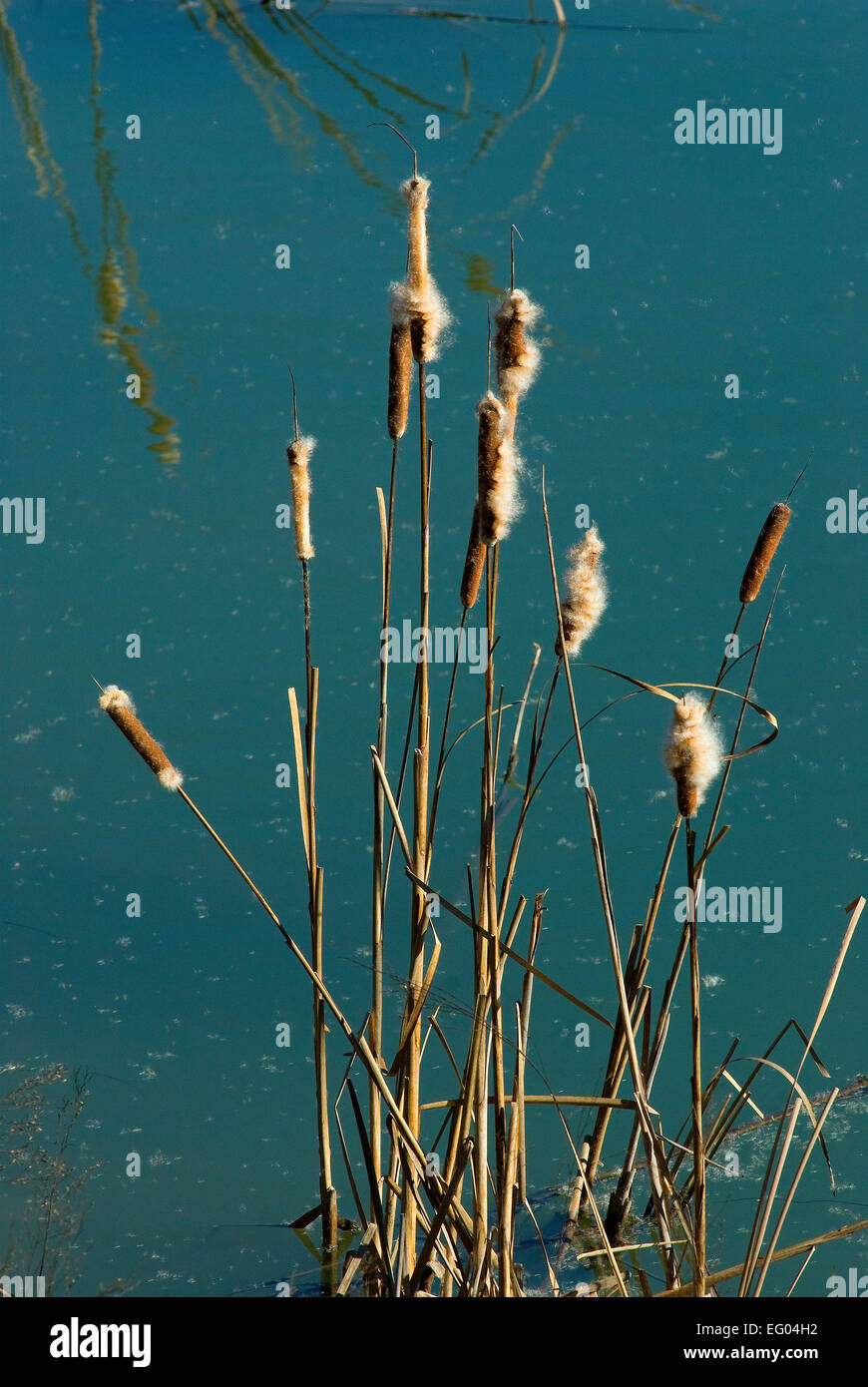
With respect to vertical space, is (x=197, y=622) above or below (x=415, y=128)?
below

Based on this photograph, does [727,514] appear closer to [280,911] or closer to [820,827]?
[820,827]

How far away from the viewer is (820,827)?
1720 millimetres

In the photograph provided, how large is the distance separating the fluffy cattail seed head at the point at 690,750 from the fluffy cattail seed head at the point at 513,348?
0.24 m

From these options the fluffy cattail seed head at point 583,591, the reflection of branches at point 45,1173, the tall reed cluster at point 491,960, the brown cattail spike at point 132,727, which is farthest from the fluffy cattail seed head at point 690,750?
the reflection of branches at point 45,1173

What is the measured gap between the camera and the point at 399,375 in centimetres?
81

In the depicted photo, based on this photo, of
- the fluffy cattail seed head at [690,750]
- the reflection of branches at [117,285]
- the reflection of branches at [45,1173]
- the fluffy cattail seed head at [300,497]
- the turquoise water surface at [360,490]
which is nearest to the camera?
the fluffy cattail seed head at [690,750]

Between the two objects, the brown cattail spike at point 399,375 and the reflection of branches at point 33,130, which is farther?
the reflection of branches at point 33,130

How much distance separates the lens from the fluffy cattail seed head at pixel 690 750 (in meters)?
0.60

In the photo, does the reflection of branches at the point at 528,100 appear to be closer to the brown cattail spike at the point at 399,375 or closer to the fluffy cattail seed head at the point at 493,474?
the brown cattail spike at the point at 399,375

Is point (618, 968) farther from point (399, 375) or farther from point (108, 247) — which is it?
point (108, 247)

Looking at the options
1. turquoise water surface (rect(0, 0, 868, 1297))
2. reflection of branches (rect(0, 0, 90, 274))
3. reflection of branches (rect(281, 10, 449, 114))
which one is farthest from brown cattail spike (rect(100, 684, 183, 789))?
reflection of branches (rect(281, 10, 449, 114))

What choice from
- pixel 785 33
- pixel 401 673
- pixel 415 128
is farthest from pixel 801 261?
pixel 401 673

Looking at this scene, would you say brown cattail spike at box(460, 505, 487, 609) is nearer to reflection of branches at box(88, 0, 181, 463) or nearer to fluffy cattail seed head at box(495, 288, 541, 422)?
fluffy cattail seed head at box(495, 288, 541, 422)
